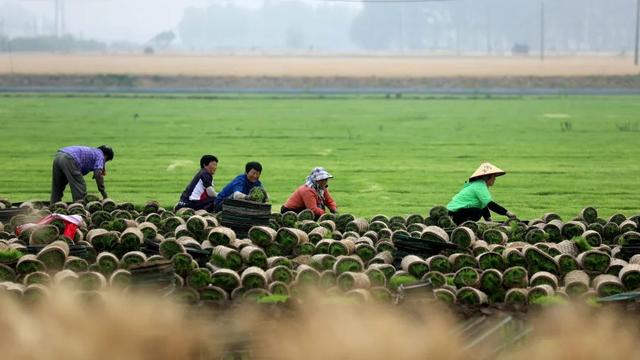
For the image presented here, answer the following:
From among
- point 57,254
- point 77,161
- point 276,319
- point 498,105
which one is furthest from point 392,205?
point 498,105

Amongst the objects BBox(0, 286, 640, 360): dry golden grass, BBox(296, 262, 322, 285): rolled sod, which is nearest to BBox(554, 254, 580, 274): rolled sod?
BBox(296, 262, 322, 285): rolled sod

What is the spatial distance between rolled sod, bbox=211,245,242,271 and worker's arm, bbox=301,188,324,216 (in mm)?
3637

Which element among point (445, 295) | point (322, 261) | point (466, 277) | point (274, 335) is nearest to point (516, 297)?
point (466, 277)

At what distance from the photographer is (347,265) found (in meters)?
11.1

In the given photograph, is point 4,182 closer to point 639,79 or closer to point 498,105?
point 498,105

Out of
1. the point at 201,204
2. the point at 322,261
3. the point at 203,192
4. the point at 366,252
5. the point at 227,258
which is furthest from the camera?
the point at 203,192

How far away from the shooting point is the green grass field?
21.8 meters

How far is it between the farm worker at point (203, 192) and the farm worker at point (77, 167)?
154cm

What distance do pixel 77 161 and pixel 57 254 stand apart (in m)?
5.84

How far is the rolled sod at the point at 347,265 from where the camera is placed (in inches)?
437

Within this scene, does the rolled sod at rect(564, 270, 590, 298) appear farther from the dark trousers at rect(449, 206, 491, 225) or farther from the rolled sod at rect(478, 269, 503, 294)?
the dark trousers at rect(449, 206, 491, 225)

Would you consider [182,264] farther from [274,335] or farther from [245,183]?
[245,183]

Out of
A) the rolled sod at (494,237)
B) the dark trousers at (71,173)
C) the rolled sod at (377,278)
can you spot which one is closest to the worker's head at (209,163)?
the dark trousers at (71,173)

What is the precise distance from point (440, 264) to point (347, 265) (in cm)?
99
